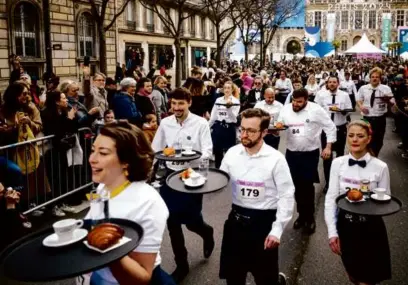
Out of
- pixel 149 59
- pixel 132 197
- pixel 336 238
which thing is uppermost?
pixel 149 59

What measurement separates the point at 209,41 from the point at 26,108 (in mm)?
43367

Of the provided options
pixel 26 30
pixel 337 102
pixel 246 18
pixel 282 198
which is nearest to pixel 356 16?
pixel 246 18

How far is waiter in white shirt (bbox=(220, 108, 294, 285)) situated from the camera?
364 centimetres

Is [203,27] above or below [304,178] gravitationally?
above

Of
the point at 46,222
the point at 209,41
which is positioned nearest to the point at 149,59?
the point at 209,41

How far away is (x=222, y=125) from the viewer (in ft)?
31.1

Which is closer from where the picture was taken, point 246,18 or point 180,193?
point 180,193

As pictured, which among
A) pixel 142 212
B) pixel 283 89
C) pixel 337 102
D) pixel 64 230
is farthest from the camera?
pixel 283 89

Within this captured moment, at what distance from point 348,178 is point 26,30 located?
19.2 m

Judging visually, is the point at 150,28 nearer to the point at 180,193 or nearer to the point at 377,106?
the point at 377,106

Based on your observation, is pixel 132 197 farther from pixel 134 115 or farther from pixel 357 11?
pixel 357 11

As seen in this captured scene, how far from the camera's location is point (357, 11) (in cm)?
10206

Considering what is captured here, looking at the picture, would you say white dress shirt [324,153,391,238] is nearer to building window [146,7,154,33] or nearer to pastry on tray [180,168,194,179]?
pastry on tray [180,168,194,179]

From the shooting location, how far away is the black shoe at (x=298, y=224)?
250 inches
